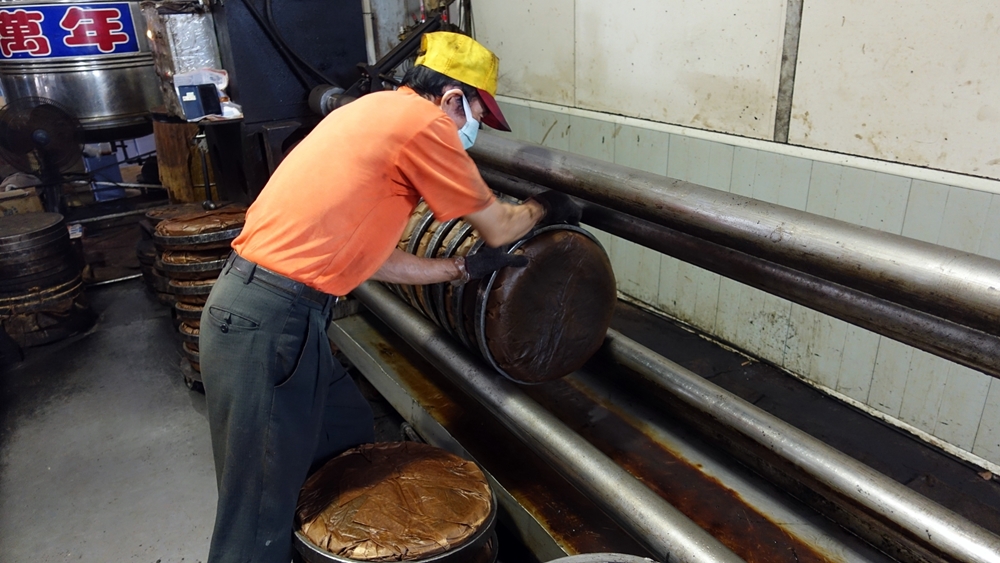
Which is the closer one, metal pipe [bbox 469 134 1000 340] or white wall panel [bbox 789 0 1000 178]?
metal pipe [bbox 469 134 1000 340]

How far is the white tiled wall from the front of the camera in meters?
2.83

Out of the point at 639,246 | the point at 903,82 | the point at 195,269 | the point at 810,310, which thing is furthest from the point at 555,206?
the point at 639,246

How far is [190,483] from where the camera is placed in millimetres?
3162

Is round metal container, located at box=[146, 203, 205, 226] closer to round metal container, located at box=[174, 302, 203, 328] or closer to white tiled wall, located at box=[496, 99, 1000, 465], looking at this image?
round metal container, located at box=[174, 302, 203, 328]

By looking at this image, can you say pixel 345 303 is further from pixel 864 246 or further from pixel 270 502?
pixel 864 246

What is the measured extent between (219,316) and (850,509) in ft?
5.73

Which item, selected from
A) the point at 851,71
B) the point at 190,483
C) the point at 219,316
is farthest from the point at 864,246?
the point at 190,483

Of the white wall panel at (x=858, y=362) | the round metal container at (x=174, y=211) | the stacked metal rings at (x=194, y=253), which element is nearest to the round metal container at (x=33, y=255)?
the round metal container at (x=174, y=211)

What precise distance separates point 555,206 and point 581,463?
78 cm

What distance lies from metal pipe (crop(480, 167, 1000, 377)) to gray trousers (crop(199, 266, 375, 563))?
989 millimetres

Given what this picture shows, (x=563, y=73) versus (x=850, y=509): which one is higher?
(x=563, y=73)

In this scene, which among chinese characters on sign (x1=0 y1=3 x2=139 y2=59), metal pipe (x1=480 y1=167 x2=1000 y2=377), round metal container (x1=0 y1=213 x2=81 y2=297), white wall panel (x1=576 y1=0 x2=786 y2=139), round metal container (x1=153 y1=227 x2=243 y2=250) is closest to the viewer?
metal pipe (x1=480 y1=167 x2=1000 y2=377)

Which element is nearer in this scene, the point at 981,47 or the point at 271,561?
the point at 271,561

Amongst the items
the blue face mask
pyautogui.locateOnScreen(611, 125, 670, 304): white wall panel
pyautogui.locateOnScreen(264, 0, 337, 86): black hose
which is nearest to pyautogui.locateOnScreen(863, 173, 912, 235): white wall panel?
pyautogui.locateOnScreen(611, 125, 670, 304): white wall panel
